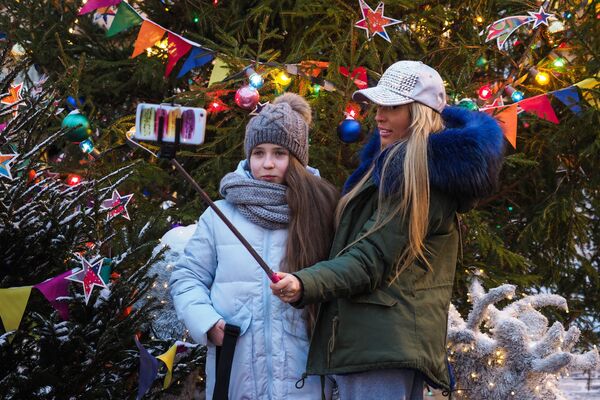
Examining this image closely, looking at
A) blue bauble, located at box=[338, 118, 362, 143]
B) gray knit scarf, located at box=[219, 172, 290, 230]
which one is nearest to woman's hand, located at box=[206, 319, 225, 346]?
gray knit scarf, located at box=[219, 172, 290, 230]

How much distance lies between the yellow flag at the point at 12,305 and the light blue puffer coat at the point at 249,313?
1.94ft

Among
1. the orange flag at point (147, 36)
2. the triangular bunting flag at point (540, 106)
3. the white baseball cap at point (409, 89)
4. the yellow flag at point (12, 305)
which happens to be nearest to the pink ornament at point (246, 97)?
the orange flag at point (147, 36)

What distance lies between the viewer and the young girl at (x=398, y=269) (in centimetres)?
309

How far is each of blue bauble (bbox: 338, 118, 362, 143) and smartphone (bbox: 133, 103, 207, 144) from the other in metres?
2.56

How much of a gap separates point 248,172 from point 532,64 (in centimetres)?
369

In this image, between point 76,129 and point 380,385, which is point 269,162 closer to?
point 380,385

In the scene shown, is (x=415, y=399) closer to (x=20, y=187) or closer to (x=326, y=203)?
(x=326, y=203)

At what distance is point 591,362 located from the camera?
453 centimetres

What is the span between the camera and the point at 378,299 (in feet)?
10.3

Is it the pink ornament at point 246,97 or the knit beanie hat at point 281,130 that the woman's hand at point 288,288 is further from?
the pink ornament at point 246,97

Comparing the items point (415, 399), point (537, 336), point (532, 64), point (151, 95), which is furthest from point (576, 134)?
point (415, 399)

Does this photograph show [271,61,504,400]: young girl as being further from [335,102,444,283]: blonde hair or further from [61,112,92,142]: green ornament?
[61,112,92,142]: green ornament

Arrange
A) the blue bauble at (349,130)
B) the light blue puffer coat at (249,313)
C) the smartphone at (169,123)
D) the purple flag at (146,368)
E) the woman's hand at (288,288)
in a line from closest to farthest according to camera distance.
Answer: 1. the smartphone at (169,123)
2. the woman's hand at (288,288)
3. the light blue puffer coat at (249,313)
4. the purple flag at (146,368)
5. the blue bauble at (349,130)

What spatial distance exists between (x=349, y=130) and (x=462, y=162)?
7.38ft
